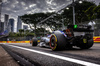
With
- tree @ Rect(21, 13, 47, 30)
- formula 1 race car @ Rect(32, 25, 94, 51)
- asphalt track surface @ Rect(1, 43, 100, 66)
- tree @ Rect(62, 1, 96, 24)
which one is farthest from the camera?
tree @ Rect(21, 13, 47, 30)

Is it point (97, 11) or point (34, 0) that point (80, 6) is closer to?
point (97, 11)

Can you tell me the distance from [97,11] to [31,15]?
22796mm

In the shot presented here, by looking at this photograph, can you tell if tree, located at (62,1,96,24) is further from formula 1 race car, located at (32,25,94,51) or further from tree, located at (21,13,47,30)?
formula 1 race car, located at (32,25,94,51)

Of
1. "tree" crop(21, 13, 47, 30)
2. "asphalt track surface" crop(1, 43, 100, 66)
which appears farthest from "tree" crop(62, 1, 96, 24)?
"asphalt track surface" crop(1, 43, 100, 66)

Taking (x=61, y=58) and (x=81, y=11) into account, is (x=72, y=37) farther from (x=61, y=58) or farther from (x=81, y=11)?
(x=81, y=11)

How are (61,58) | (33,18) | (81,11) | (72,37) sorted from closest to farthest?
1. (61,58)
2. (72,37)
3. (81,11)
4. (33,18)

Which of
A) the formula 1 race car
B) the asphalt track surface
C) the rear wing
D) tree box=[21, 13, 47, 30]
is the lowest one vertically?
Result: the asphalt track surface

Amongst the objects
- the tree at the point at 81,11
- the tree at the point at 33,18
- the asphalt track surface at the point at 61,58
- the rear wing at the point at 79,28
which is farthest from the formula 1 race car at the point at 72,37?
the tree at the point at 33,18

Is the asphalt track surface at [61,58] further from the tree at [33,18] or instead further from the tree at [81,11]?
the tree at [33,18]

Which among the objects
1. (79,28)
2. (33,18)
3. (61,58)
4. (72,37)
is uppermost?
(33,18)

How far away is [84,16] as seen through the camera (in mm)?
24844

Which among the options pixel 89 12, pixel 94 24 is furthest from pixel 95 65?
pixel 89 12

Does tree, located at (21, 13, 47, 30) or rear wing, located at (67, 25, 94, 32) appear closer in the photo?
rear wing, located at (67, 25, 94, 32)

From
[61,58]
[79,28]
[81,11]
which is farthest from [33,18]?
[61,58]
